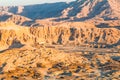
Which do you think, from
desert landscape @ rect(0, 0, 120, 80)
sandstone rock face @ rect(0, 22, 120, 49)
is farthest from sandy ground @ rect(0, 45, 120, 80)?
sandstone rock face @ rect(0, 22, 120, 49)

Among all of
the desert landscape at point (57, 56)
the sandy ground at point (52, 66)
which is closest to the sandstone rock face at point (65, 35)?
the desert landscape at point (57, 56)

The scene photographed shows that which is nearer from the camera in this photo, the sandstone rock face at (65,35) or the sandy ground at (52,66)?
the sandy ground at (52,66)

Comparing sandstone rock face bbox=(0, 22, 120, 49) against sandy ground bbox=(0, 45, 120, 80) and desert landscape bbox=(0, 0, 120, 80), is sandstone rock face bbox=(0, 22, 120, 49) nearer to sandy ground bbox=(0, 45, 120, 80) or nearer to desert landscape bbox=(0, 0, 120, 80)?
desert landscape bbox=(0, 0, 120, 80)

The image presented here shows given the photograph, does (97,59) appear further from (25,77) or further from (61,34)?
(61,34)

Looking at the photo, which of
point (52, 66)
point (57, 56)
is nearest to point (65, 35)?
point (57, 56)

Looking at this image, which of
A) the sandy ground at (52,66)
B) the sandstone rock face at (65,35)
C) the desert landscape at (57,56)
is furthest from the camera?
the sandstone rock face at (65,35)

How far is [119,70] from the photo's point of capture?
56.4 meters

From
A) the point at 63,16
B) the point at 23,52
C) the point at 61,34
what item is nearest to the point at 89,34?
the point at 61,34

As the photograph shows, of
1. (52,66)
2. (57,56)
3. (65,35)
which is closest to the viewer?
(52,66)

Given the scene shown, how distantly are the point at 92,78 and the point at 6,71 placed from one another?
43.4 feet

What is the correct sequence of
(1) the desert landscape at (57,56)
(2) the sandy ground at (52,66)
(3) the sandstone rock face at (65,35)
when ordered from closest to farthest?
(2) the sandy ground at (52,66), (1) the desert landscape at (57,56), (3) the sandstone rock face at (65,35)

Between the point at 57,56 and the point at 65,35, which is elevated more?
the point at 65,35

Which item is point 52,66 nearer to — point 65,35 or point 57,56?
point 57,56

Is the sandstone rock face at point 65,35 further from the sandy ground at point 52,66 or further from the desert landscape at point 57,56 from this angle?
the sandy ground at point 52,66
